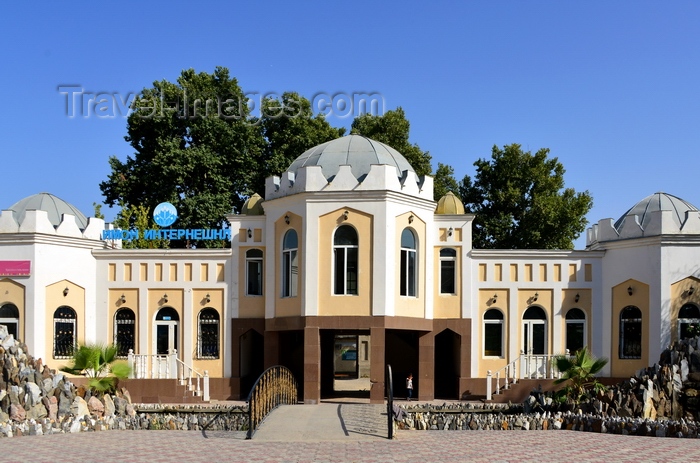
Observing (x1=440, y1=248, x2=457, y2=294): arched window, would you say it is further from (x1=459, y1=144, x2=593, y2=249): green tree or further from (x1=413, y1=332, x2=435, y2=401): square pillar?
(x1=459, y1=144, x2=593, y2=249): green tree

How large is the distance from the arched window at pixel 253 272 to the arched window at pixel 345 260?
150 inches

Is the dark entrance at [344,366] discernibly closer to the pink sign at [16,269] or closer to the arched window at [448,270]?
the arched window at [448,270]

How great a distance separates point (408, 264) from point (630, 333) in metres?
8.01

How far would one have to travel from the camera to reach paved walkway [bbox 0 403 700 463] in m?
17.0

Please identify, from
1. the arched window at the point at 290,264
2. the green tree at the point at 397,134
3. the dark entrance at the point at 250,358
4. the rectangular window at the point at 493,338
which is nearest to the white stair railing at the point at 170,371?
the dark entrance at the point at 250,358

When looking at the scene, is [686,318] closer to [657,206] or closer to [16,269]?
[657,206]

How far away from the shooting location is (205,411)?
28.7m

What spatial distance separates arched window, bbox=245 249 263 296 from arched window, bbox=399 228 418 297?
535 cm

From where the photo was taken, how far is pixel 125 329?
110 feet

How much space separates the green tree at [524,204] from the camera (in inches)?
1789

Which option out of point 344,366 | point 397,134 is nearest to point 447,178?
point 397,134

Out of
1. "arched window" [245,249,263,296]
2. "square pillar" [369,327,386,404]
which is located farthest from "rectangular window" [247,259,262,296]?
"square pillar" [369,327,386,404]

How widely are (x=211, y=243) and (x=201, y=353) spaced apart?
14.7 m

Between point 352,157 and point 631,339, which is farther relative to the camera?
point 352,157
